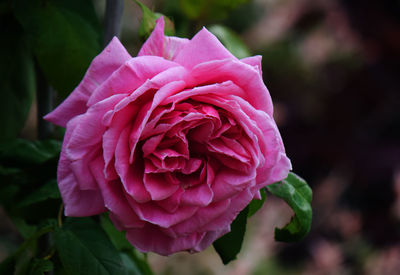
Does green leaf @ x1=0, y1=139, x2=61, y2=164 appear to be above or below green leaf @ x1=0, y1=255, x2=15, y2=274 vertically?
above

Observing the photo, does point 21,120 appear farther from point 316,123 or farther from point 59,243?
point 316,123

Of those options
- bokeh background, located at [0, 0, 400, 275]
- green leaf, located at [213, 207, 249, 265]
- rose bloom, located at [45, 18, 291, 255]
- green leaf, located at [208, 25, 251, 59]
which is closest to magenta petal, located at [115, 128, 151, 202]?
rose bloom, located at [45, 18, 291, 255]

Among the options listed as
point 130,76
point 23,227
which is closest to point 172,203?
point 130,76

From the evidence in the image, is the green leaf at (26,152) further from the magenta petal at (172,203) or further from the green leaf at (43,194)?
the magenta petal at (172,203)

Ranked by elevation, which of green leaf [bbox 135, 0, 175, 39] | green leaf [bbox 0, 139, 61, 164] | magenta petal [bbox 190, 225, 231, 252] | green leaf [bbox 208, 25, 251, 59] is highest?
green leaf [bbox 135, 0, 175, 39]

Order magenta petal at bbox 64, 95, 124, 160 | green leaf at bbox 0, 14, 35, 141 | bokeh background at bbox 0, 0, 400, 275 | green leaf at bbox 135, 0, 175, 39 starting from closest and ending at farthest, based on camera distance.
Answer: magenta petal at bbox 64, 95, 124, 160 < green leaf at bbox 135, 0, 175, 39 < green leaf at bbox 0, 14, 35, 141 < bokeh background at bbox 0, 0, 400, 275

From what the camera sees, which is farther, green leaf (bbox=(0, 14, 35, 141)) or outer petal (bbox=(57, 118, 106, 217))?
green leaf (bbox=(0, 14, 35, 141))

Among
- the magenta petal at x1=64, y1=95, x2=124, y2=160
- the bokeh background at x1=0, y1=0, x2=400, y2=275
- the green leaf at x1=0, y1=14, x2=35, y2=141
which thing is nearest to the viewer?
the magenta petal at x1=64, y1=95, x2=124, y2=160

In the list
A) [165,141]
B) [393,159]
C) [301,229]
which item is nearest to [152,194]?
[165,141]

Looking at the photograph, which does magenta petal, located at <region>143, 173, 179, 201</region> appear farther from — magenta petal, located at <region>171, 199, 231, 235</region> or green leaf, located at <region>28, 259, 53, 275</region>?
green leaf, located at <region>28, 259, 53, 275</region>
